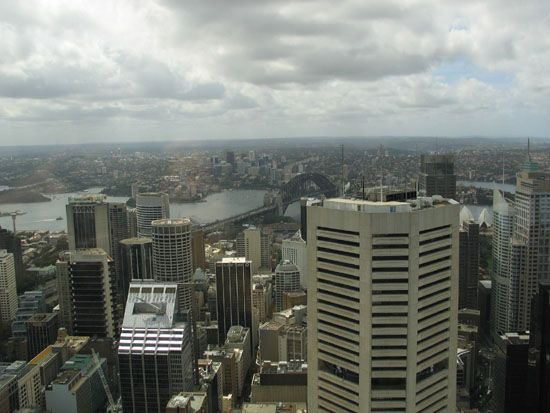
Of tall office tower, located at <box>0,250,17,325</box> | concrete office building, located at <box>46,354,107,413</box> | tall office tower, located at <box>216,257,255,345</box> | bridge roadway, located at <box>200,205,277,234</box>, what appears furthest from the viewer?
bridge roadway, located at <box>200,205,277,234</box>

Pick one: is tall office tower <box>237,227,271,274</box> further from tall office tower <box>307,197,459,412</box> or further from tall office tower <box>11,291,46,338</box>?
tall office tower <box>307,197,459,412</box>

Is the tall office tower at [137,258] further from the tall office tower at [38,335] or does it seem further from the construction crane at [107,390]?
the construction crane at [107,390]

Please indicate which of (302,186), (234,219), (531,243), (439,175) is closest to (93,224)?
(234,219)

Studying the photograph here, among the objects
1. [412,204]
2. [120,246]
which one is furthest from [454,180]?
[412,204]

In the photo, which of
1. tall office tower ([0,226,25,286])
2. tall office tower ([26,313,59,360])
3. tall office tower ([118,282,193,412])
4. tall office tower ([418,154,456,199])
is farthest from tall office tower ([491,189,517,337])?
tall office tower ([0,226,25,286])

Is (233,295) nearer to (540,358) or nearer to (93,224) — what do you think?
(93,224)

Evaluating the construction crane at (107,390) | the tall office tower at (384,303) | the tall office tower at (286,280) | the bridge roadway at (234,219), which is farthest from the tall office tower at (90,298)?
the tall office tower at (384,303)
